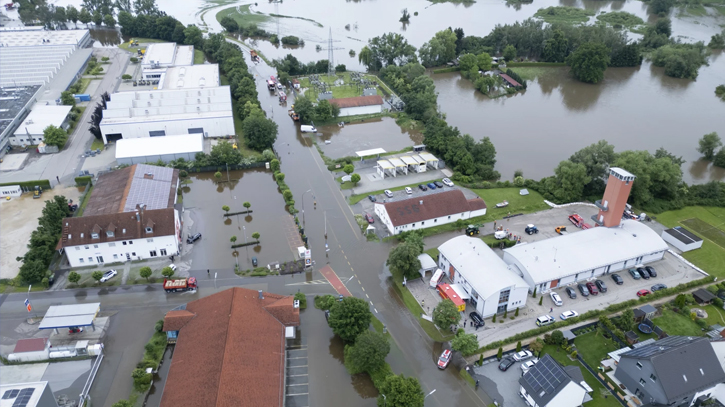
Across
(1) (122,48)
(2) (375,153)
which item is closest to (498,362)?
(2) (375,153)

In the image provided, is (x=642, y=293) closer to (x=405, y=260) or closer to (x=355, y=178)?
(x=405, y=260)

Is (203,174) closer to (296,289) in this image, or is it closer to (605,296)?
(296,289)

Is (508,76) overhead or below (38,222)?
overhead

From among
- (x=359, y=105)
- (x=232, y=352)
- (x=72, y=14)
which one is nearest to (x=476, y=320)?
(x=232, y=352)

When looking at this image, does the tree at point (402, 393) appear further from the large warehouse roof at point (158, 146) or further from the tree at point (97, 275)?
the large warehouse roof at point (158, 146)

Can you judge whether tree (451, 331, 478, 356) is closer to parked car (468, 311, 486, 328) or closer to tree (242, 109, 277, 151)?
parked car (468, 311, 486, 328)

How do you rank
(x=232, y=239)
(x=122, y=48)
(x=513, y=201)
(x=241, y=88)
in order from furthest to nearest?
(x=122, y=48) < (x=241, y=88) < (x=513, y=201) < (x=232, y=239)
